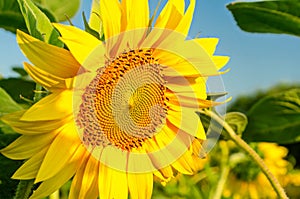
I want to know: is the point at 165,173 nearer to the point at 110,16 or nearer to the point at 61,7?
the point at 110,16

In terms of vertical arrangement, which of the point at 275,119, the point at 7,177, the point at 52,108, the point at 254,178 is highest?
the point at 52,108

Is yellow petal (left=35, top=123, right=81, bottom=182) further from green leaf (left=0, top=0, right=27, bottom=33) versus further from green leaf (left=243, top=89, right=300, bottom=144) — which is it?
green leaf (left=243, top=89, right=300, bottom=144)

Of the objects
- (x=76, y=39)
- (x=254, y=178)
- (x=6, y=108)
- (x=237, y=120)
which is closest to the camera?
(x=76, y=39)

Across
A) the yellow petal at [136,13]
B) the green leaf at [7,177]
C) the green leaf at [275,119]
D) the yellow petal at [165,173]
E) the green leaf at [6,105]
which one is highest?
the yellow petal at [136,13]

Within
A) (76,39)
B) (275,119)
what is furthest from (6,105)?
(275,119)

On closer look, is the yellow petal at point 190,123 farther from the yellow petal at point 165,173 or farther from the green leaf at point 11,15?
the green leaf at point 11,15

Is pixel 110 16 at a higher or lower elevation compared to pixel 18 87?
higher

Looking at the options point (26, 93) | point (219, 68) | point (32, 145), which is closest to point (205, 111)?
point (219, 68)

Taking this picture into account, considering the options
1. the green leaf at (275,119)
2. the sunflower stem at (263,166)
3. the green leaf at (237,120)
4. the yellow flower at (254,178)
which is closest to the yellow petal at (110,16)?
the sunflower stem at (263,166)
